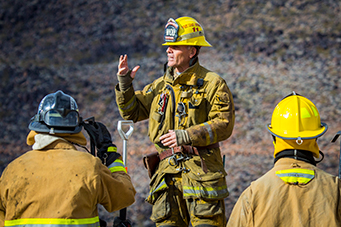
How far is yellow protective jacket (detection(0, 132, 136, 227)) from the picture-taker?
2482mm

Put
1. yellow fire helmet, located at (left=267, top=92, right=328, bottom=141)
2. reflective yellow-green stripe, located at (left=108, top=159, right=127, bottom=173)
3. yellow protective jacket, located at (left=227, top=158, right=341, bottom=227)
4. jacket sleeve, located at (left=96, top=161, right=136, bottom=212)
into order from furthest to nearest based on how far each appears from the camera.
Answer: reflective yellow-green stripe, located at (left=108, top=159, right=127, bottom=173) → jacket sleeve, located at (left=96, top=161, right=136, bottom=212) → yellow fire helmet, located at (left=267, top=92, right=328, bottom=141) → yellow protective jacket, located at (left=227, top=158, right=341, bottom=227)

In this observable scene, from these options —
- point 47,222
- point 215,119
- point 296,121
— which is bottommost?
point 47,222

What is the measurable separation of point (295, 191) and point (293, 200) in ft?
0.16

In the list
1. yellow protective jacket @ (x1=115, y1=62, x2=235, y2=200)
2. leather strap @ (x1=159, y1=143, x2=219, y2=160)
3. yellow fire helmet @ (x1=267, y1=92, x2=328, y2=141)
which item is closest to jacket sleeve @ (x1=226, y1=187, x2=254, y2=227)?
yellow fire helmet @ (x1=267, y1=92, x2=328, y2=141)

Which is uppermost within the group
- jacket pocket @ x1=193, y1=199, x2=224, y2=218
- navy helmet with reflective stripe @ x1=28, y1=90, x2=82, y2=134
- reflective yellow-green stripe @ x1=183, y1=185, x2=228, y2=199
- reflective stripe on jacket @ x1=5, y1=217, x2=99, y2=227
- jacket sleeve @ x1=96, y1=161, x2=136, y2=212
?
navy helmet with reflective stripe @ x1=28, y1=90, x2=82, y2=134

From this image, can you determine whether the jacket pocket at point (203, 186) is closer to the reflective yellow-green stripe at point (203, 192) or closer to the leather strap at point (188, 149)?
the reflective yellow-green stripe at point (203, 192)

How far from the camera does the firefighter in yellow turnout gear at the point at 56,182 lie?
8.16 ft

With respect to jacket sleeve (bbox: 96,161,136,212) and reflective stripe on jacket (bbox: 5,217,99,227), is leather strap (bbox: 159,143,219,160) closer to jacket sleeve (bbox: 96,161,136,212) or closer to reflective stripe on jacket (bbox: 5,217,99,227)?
jacket sleeve (bbox: 96,161,136,212)

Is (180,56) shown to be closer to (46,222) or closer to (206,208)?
(206,208)

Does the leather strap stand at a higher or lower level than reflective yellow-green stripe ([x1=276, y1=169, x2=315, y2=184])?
lower

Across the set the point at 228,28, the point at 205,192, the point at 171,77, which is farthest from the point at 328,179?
the point at 228,28

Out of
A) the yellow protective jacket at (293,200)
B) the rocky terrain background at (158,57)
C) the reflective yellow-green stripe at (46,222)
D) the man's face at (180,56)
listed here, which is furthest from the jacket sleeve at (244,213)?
the rocky terrain background at (158,57)

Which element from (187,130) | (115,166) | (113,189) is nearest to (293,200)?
(113,189)

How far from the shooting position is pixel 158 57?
11.7 meters
